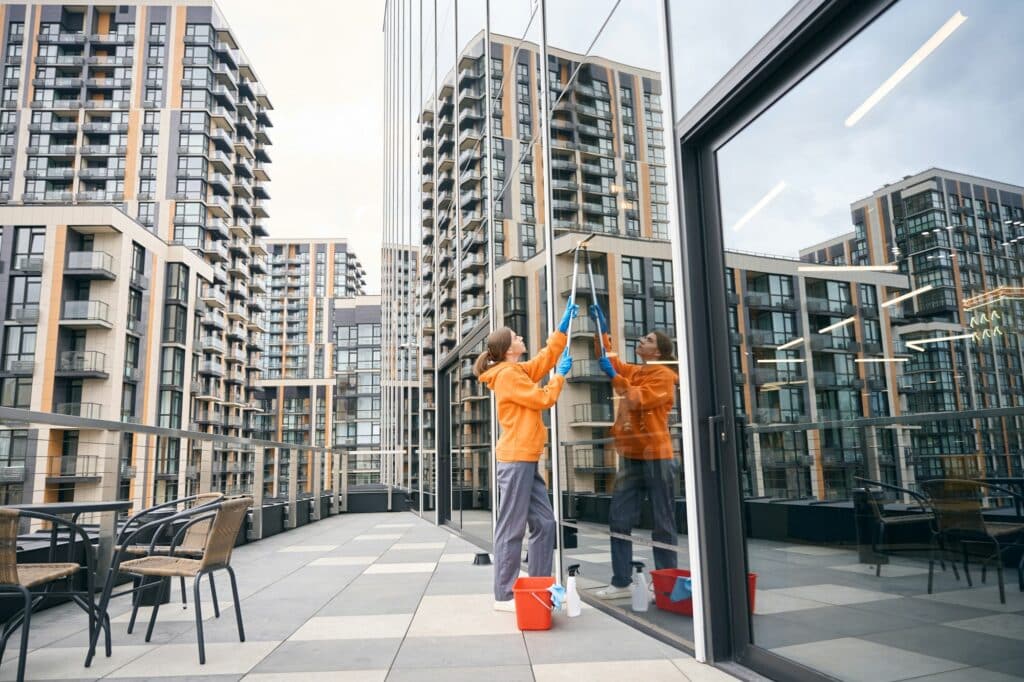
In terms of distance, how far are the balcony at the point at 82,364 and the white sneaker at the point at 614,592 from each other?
3807cm

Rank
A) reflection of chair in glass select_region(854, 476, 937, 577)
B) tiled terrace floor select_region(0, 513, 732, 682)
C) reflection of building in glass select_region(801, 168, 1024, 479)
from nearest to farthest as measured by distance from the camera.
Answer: reflection of building in glass select_region(801, 168, 1024, 479) → reflection of chair in glass select_region(854, 476, 937, 577) → tiled terrace floor select_region(0, 513, 732, 682)

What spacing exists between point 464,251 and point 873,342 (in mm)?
7267

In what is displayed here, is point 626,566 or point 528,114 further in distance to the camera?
point 528,114

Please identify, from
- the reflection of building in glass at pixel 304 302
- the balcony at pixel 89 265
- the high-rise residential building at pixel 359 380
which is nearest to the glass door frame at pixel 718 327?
the balcony at pixel 89 265

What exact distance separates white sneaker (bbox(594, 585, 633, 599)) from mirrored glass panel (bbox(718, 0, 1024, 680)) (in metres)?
1.07

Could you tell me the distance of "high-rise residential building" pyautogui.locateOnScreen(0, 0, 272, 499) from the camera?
4769 centimetres

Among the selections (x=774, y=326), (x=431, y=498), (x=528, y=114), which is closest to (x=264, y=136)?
(x=431, y=498)

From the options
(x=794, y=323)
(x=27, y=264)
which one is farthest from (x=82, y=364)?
(x=794, y=323)

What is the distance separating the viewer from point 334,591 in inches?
201

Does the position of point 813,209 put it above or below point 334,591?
above

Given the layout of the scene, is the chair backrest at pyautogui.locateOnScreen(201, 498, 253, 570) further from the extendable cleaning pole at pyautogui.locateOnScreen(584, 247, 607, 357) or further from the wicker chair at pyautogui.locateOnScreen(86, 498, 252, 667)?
the extendable cleaning pole at pyautogui.locateOnScreen(584, 247, 607, 357)

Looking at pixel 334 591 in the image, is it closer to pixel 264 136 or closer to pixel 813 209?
pixel 813 209

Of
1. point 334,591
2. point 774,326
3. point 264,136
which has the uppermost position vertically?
point 264,136

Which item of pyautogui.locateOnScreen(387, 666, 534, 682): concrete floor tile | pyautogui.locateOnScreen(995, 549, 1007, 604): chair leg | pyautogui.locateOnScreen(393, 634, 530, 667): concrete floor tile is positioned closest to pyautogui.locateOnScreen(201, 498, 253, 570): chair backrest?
pyautogui.locateOnScreen(393, 634, 530, 667): concrete floor tile
